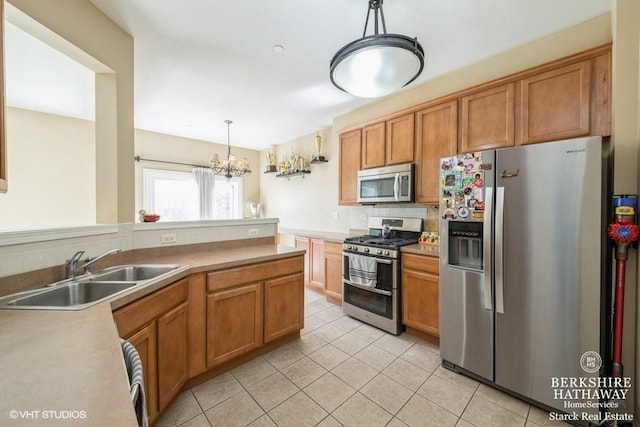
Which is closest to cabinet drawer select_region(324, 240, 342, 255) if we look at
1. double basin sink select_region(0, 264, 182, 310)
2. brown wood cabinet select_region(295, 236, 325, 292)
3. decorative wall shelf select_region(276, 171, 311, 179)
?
brown wood cabinet select_region(295, 236, 325, 292)

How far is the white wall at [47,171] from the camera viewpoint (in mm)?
3537

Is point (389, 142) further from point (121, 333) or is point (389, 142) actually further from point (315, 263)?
point (121, 333)

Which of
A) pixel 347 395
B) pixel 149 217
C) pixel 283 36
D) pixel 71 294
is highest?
pixel 283 36

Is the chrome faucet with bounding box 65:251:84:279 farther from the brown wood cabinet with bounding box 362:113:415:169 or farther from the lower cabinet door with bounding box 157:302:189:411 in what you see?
the brown wood cabinet with bounding box 362:113:415:169

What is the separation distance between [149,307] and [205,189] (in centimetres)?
431

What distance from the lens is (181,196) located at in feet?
16.8

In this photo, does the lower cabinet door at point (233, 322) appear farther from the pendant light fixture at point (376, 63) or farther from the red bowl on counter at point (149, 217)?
the pendant light fixture at point (376, 63)

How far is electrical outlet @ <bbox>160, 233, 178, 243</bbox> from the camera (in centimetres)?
215

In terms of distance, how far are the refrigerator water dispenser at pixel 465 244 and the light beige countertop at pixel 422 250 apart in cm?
27

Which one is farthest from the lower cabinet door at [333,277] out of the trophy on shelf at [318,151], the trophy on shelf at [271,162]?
the trophy on shelf at [271,162]

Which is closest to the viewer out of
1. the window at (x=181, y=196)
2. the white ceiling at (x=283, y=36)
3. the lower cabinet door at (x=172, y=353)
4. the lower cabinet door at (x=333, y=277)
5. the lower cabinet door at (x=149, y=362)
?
the lower cabinet door at (x=149, y=362)

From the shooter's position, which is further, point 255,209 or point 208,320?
point 255,209

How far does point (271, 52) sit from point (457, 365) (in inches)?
125

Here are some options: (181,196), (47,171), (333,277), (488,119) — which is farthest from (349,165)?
(47,171)
